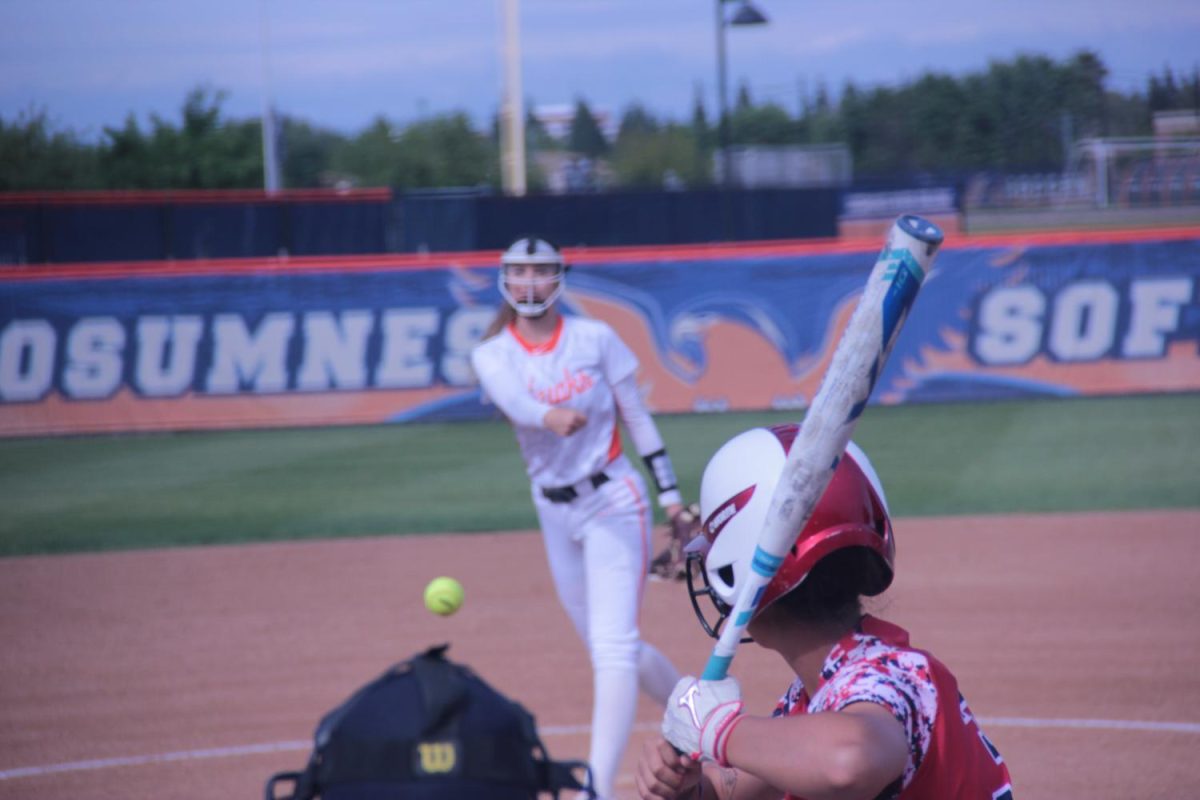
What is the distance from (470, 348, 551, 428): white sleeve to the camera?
5598 mm

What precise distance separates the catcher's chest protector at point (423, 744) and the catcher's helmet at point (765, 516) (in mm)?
562

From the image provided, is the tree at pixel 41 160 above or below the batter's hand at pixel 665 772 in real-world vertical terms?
above

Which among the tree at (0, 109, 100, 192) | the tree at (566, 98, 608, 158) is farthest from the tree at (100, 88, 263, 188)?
the tree at (566, 98, 608, 158)

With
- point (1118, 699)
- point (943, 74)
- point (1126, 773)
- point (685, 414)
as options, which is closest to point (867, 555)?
point (1126, 773)

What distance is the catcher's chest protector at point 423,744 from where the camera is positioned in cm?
215

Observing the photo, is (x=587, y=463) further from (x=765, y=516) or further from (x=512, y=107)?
(x=512, y=107)

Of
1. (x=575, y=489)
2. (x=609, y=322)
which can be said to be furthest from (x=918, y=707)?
(x=609, y=322)

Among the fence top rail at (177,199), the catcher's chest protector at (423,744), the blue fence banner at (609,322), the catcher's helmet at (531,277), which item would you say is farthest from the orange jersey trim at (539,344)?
the fence top rail at (177,199)

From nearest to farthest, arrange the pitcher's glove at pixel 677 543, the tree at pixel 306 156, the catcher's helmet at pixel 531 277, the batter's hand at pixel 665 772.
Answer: the batter's hand at pixel 665 772 → the pitcher's glove at pixel 677 543 → the catcher's helmet at pixel 531 277 → the tree at pixel 306 156

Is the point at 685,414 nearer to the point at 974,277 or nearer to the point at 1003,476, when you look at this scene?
the point at 974,277

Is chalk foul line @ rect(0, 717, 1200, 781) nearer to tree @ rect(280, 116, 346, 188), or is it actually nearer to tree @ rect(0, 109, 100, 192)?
tree @ rect(0, 109, 100, 192)

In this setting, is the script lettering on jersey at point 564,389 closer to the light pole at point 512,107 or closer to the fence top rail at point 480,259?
the fence top rail at point 480,259

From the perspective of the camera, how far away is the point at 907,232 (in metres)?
2.18

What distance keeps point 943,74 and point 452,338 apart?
34.9 m
